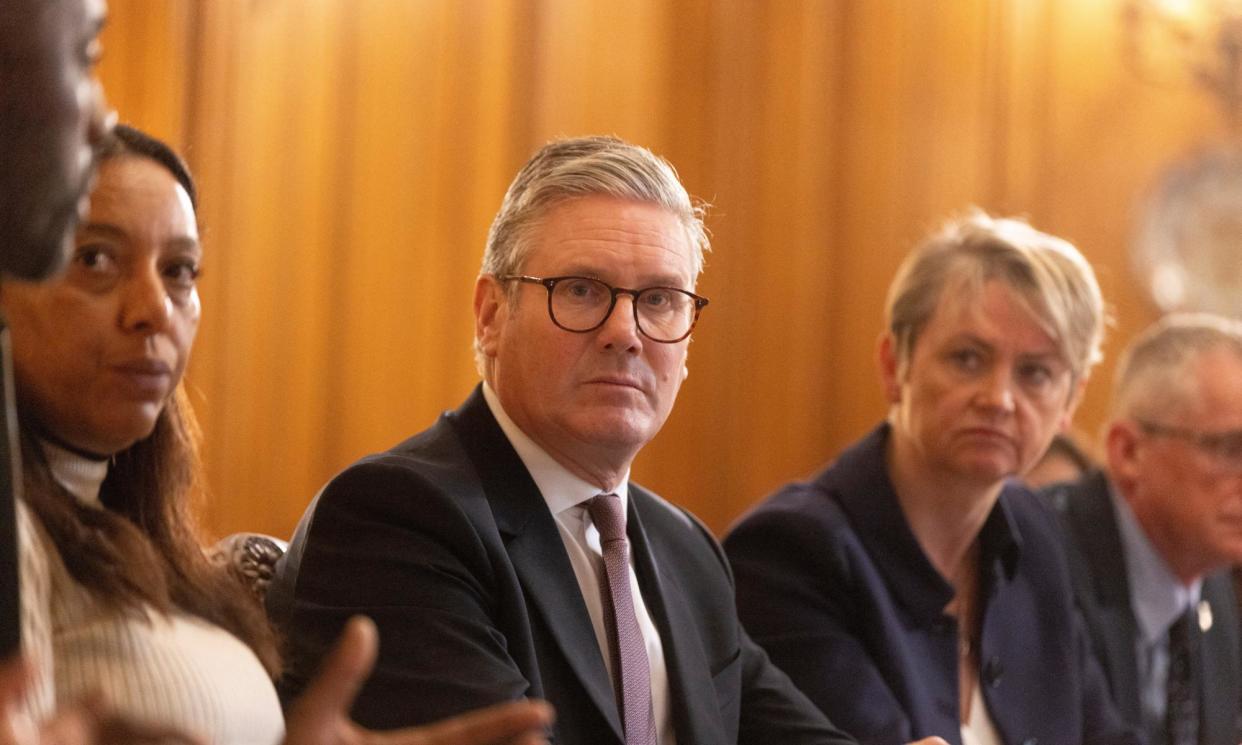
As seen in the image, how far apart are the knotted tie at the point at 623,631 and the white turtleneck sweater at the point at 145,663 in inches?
22.9

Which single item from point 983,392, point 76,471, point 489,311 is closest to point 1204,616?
point 983,392

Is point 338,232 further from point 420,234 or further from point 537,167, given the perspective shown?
point 537,167

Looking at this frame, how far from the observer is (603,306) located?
2.21 m

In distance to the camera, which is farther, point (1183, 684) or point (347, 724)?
point (1183, 684)

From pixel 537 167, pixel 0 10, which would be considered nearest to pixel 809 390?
pixel 537 167

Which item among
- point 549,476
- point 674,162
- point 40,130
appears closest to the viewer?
point 40,130

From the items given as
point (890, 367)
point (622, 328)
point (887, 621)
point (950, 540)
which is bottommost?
point (887, 621)

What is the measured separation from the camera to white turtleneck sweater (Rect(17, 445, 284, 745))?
1473mm

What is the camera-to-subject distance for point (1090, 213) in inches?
222

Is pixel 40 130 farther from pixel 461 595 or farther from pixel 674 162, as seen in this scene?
pixel 674 162

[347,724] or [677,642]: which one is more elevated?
[347,724]

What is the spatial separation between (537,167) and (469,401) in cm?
38

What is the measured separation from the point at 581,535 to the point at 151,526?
650 mm

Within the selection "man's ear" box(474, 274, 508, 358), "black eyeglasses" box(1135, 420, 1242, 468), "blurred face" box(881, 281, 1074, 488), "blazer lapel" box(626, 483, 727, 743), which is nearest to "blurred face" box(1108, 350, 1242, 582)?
"black eyeglasses" box(1135, 420, 1242, 468)
